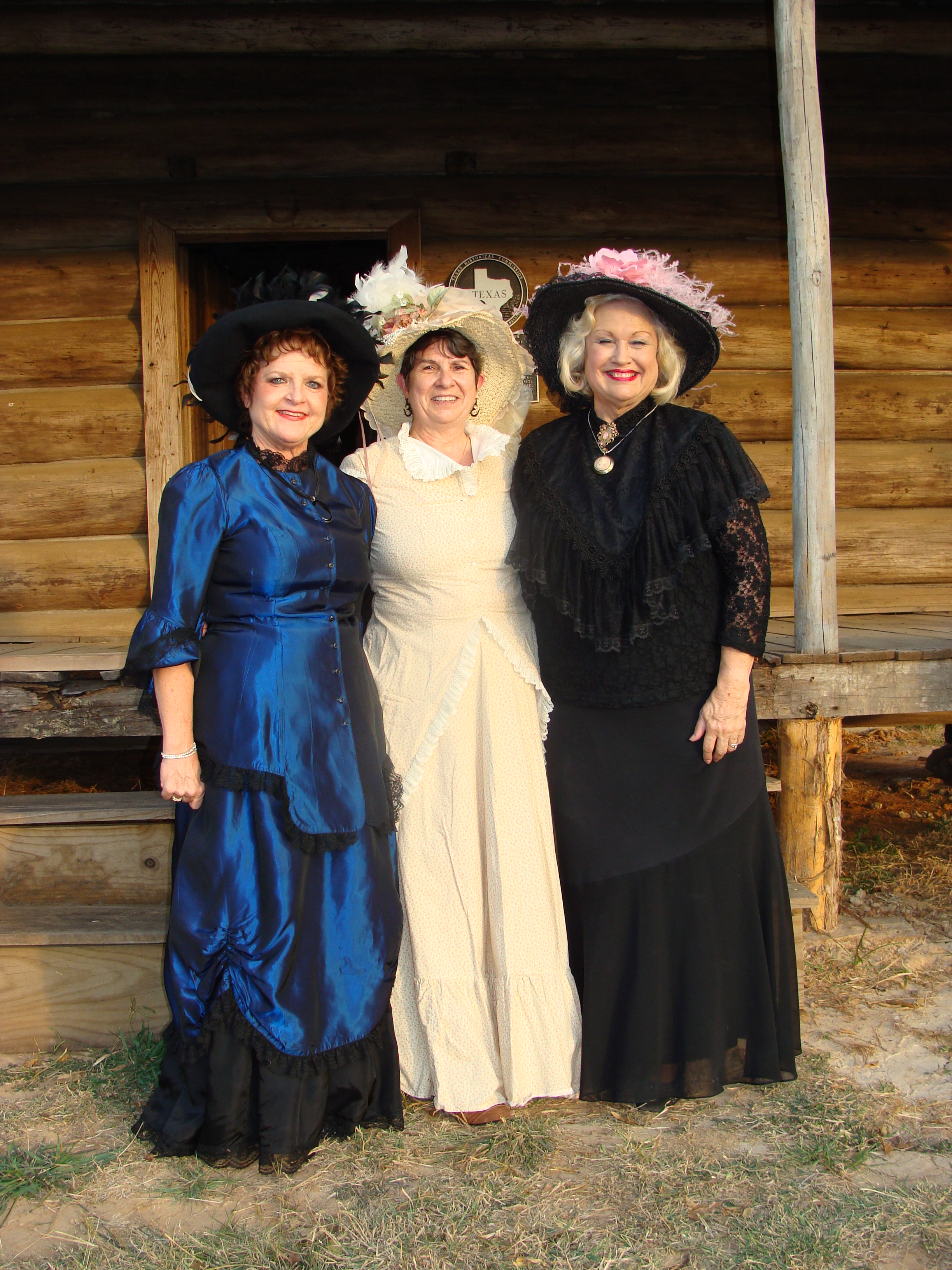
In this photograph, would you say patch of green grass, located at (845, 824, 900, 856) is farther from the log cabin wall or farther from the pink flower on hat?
the pink flower on hat

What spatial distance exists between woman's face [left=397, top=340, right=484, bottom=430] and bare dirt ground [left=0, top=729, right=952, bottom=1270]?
1691mm

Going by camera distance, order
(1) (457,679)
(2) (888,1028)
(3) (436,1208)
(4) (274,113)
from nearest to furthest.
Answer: (3) (436,1208) → (1) (457,679) → (2) (888,1028) → (4) (274,113)

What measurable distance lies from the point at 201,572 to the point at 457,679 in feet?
2.14

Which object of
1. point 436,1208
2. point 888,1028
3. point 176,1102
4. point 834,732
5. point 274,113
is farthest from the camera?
point 274,113

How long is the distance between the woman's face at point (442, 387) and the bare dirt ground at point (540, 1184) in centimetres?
169

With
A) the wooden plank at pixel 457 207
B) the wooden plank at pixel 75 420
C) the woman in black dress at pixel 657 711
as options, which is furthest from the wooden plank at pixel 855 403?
the woman in black dress at pixel 657 711

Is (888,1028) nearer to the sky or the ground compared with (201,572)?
nearer to the ground

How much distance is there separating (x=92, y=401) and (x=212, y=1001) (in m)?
3.43

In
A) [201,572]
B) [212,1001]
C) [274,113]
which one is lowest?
[212,1001]

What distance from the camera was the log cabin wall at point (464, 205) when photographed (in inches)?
181

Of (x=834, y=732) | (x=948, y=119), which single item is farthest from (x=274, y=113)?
(x=834, y=732)

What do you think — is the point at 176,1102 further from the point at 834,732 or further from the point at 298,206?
the point at 298,206

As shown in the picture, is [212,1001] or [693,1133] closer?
[212,1001]

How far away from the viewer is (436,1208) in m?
2.02
